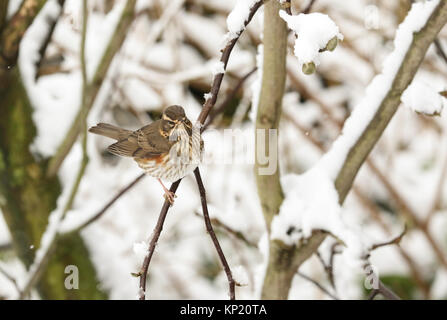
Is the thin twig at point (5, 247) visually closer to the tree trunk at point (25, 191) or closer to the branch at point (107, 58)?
the tree trunk at point (25, 191)

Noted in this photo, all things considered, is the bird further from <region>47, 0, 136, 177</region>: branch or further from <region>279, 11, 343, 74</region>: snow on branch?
<region>47, 0, 136, 177</region>: branch

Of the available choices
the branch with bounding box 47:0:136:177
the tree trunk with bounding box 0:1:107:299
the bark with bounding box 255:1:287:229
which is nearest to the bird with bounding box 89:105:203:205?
the bark with bounding box 255:1:287:229

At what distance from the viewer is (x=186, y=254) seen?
3.04 metres

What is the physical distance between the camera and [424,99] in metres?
0.77

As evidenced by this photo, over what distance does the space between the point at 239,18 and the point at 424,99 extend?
0.34m

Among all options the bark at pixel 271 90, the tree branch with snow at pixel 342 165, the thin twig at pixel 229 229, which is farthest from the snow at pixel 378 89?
the thin twig at pixel 229 229

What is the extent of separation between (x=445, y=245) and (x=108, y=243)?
2114 mm

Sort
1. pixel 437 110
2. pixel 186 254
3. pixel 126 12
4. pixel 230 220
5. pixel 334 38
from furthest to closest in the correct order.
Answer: pixel 186 254 < pixel 126 12 < pixel 230 220 < pixel 437 110 < pixel 334 38

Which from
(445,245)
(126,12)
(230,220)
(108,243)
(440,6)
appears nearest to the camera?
(440,6)

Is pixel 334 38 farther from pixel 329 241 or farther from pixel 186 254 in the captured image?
pixel 186 254

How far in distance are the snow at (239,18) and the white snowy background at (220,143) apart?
307mm

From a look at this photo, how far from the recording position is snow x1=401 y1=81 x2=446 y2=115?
758mm

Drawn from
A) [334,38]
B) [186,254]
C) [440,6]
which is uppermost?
[186,254]
